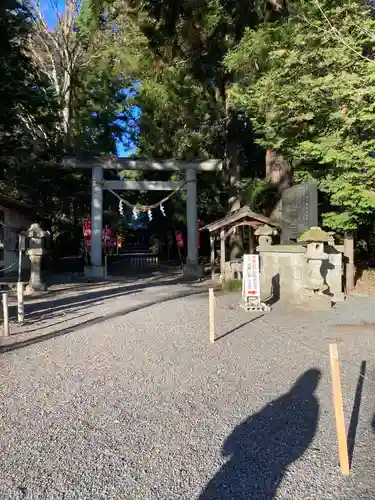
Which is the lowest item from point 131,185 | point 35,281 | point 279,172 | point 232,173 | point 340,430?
point 340,430

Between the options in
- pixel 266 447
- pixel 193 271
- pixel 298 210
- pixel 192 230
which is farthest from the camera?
pixel 192 230

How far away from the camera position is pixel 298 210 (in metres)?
11.0

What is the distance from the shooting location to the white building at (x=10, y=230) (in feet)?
55.8

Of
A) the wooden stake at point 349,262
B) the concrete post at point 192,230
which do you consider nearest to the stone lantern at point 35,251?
the concrete post at point 192,230

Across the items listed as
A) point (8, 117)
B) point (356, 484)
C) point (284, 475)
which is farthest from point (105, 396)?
point (8, 117)

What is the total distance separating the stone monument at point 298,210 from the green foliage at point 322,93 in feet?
2.82

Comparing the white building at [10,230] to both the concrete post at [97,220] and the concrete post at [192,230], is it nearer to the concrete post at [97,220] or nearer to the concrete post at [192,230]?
the concrete post at [97,220]

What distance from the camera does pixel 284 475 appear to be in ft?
9.43

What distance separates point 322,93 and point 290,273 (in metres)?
4.57

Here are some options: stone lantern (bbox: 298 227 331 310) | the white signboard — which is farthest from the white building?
stone lantern (bbox: 298 227 331 310)

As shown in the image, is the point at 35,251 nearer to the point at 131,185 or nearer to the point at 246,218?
the point at 246,218

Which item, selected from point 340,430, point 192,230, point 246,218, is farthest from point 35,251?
point 340,430

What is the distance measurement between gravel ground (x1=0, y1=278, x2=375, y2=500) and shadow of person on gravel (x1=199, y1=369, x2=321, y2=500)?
12 mm

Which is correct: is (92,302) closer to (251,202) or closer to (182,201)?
(251,202)
